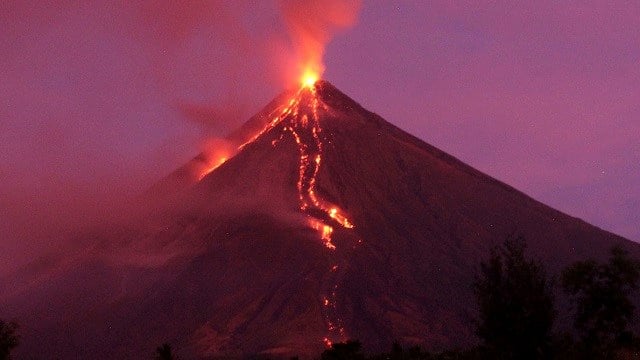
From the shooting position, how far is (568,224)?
6964 inches

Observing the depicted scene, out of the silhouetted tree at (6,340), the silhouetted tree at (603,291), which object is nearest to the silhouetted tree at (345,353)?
the silhouetted tree at (603,291)

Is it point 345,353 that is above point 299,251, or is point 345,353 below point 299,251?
below

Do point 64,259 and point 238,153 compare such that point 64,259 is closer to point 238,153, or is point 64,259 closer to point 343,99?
point 238,153

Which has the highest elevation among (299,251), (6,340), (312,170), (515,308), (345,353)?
(312,170)

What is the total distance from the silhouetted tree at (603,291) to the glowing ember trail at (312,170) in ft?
197

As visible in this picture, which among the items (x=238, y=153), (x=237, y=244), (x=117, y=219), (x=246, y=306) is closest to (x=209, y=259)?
(x=237, y=244)

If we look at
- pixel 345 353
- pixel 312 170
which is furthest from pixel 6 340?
pixel 312 170

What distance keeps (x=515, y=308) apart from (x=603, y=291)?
2839cm

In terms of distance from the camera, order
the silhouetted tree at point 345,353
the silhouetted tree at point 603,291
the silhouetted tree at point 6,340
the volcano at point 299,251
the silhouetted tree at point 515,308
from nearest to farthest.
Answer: the silhouetted tree at point 515,308 → the silhouetted tree at point 345,353 → the silhouetted tree at point 6,340 → the silhouetted tree at point 603,291 → the volcano at point 299,251

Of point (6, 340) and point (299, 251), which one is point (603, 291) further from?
point (299, 251)

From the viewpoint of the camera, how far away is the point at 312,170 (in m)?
171

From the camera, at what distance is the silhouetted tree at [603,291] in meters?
57.6

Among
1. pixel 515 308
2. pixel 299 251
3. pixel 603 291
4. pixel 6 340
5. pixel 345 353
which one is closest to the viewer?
pixel 515 308

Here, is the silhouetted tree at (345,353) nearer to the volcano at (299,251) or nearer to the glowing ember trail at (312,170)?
the volcano at (299,251)
